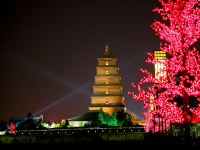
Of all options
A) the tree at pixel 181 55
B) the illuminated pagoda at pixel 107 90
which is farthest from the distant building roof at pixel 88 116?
the tree at pixel 181 55

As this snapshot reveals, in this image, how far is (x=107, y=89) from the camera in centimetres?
8700

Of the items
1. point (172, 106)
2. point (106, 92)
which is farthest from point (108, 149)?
point (106, 92)

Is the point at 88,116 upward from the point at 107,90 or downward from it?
downward

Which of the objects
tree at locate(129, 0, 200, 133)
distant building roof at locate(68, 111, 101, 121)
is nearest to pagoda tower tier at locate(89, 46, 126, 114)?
distant building roof at locate(68, 111, 101, 121)

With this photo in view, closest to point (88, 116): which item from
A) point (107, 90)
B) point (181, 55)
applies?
point (107, 90)

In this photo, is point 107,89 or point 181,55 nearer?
point 181,55

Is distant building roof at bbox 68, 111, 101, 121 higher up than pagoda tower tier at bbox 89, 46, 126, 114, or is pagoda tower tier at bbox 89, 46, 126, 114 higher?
pagoda tower tier at bbox 89, 46, 126, 114

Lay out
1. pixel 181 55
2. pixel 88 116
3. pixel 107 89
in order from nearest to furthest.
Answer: pixel 181 55 → pixel 88 116 → pixel 107 89

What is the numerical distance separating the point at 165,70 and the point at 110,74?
66.3 metres

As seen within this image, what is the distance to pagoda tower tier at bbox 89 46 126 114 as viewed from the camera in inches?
3420

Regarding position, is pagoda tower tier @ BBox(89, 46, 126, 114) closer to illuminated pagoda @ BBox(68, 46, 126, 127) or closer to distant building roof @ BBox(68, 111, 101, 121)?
illuminated pagoda @ BBox(68, 46, 126, 127)

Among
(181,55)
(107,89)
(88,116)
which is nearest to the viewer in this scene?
(181,55)

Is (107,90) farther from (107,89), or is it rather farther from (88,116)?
(88,116)

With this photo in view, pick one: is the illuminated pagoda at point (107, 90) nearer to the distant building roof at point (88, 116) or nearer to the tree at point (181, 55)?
the distant building roof at point (88, 116)
